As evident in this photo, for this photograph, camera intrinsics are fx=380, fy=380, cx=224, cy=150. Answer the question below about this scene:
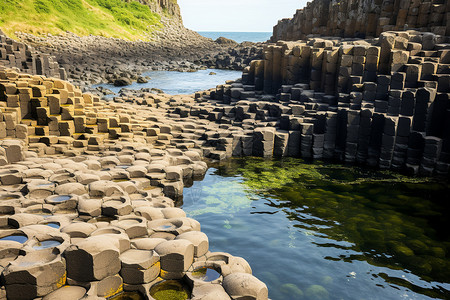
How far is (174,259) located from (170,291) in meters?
0.49

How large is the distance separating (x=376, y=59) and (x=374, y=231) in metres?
9.05

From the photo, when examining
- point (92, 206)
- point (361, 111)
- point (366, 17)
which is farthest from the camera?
point (366, 17)

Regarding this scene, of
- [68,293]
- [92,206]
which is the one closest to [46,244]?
[68,293]

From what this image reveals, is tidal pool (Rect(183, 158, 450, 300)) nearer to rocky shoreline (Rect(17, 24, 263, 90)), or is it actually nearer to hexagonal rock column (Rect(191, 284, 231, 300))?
hexagonal rock column (Rect(191, 284, 231, 300))

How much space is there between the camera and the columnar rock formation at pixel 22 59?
69.6 feet

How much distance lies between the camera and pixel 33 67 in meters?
23.2

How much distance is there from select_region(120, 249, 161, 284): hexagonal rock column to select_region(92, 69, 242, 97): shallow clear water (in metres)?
29.5

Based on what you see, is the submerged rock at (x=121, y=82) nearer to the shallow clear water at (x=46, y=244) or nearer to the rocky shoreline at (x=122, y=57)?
the rocky shoreline at (x=122, y=57)

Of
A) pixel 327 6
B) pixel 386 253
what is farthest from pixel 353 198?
pixel 327 6

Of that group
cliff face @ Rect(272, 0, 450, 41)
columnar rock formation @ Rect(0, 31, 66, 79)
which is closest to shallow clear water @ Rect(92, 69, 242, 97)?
columnar rock formation @ Rect(0, 31, 66, 79)

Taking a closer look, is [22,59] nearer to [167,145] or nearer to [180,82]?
[167,145]

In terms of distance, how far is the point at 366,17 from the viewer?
26328 millimetres

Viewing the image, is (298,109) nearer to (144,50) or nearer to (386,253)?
(386,253)

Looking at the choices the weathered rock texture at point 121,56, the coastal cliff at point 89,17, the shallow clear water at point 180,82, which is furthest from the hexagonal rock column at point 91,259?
the coastal cliff at point 89,17
